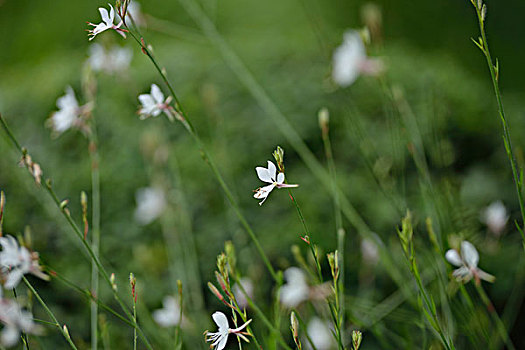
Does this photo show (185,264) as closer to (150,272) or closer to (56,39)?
(150,272)

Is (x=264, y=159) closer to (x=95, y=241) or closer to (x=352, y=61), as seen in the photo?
(x=352, y=61)

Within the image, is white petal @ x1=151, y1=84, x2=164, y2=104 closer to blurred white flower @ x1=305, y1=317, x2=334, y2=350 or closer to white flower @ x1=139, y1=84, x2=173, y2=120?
white flower @ x1=139, y1=84, x2=173, y2=120

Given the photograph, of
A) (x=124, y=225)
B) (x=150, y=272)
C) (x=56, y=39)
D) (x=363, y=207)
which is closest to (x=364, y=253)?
(x=363, y=207)

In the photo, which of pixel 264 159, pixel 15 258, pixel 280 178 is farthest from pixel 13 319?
pixel 264 159

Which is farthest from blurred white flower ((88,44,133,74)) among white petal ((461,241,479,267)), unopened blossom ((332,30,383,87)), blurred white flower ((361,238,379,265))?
white petal ((461,241,479,267))

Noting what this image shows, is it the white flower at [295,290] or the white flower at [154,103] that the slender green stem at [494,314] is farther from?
the white flower at [154,103]
